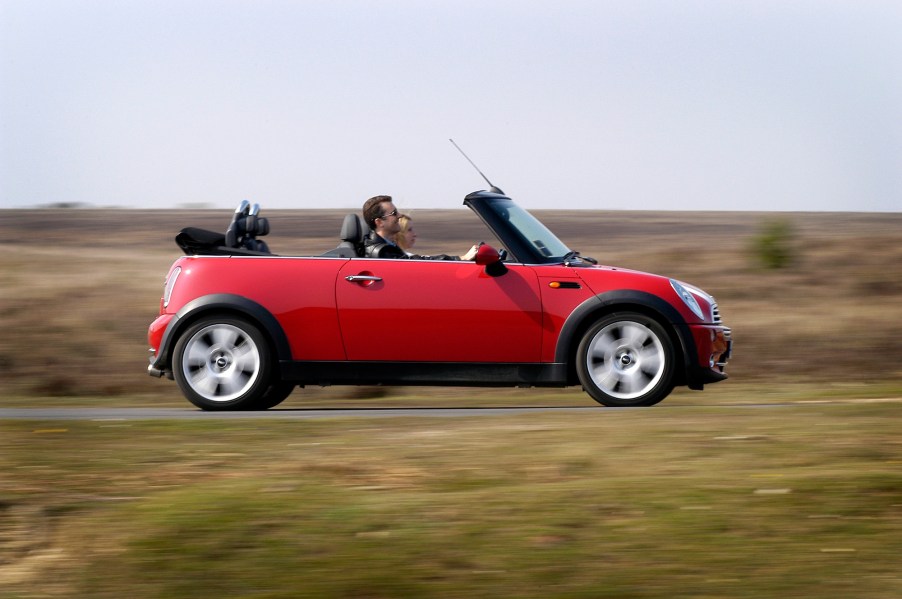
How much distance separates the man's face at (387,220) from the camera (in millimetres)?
9727

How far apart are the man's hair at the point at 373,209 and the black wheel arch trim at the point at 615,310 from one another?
61.6 inches

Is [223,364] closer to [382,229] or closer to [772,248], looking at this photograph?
[382,229]

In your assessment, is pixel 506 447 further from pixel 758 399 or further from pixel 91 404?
pixel 91 404

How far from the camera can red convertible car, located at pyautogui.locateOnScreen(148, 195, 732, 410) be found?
923cm

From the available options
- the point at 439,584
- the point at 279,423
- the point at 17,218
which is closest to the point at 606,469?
the point at 439,584

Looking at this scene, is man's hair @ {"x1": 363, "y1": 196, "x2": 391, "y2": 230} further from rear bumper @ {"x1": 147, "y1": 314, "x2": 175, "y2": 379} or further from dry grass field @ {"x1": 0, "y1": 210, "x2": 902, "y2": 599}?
rear bumper @ {"x1": 147, "y1": 314, "x2": 175, "y2": 379}

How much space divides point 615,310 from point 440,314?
45.9 inches

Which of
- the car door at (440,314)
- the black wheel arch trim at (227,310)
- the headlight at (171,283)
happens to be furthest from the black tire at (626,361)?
the headlight at (171,283)

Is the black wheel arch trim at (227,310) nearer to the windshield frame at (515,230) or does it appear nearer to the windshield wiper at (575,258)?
the windshield frame at (515,230)

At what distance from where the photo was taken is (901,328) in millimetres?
16625

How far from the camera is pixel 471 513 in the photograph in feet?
17.9

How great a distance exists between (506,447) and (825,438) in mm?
1578

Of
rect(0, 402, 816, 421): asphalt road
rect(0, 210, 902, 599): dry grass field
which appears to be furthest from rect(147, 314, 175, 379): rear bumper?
rect(0, 210, 902, 599): dry grass field

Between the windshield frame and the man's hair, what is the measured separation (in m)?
0.60
